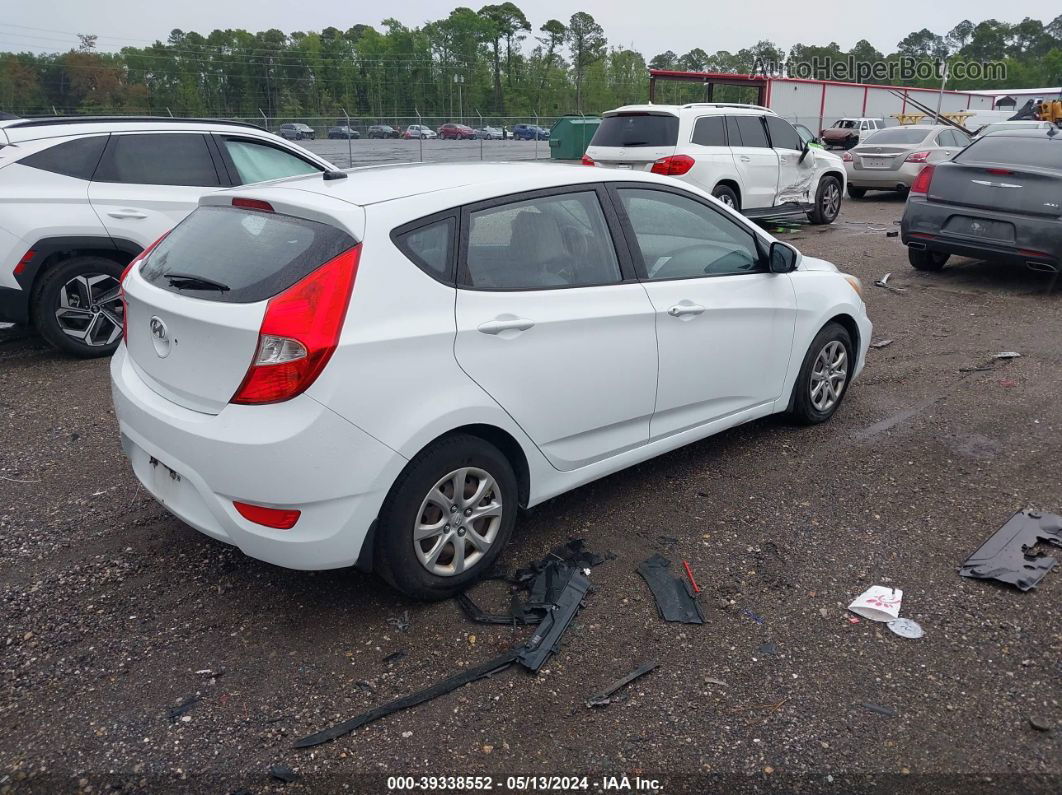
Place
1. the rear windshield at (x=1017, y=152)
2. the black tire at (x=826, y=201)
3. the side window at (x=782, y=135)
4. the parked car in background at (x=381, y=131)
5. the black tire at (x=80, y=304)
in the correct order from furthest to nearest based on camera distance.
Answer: the parked car in background at (x=381, y=131)
the black tire at (x=826, y=201)
the side window at (x=782, y=135)
the rear windshield at (x=1017, y=152)
the black tire at (x=80, y=304)

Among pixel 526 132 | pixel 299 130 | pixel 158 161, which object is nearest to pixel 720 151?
pixel 158 161

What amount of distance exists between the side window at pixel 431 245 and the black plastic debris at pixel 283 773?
178cm

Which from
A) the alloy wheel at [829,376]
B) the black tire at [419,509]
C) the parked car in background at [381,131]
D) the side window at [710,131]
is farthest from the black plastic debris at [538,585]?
the parked car in background at [381,131]

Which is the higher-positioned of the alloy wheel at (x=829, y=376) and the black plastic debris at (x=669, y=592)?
the alloy wheel at (x=829, y=376)

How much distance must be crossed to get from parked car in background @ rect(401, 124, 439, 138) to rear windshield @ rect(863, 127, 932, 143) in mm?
16128

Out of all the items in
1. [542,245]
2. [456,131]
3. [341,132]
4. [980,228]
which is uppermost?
[456,131]

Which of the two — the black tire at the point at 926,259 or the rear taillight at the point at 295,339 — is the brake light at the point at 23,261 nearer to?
the rear taillight at the point at 295,339

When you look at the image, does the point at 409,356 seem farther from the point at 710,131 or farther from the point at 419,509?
the point at 710,131

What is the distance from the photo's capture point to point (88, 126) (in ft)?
22.8

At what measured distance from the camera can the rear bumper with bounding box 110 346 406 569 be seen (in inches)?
115

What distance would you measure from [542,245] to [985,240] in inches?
268

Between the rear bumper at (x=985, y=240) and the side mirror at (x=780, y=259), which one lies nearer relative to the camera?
Answer: the side mirror at (x=780, y=259)

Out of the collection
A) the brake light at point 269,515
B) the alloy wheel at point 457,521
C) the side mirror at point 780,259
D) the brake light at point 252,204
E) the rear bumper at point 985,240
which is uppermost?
the brake light at point 252,204

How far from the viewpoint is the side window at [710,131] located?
38.8ft
